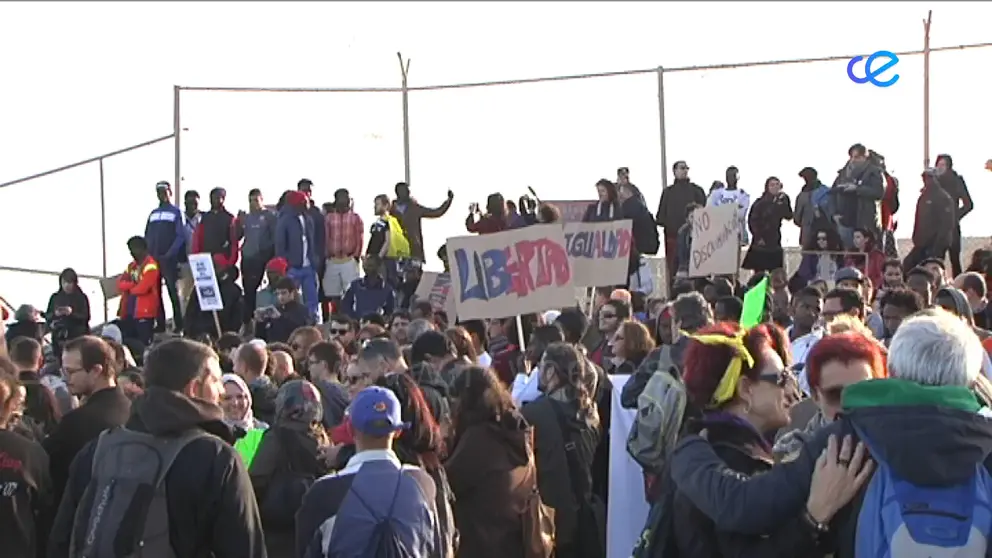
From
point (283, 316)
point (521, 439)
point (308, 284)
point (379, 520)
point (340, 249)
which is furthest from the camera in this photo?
point (340, 249)

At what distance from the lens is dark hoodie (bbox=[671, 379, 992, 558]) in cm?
396

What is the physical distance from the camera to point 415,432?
19.1 feet

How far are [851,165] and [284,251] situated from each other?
6.17m

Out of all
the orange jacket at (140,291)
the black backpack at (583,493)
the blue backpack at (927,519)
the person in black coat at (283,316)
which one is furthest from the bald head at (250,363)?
the orange jacket at (140,291)

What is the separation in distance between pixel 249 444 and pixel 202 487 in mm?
1443

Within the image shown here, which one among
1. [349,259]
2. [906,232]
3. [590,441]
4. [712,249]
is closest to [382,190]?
[349,259]

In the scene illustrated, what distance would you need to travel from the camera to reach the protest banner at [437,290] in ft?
→ 52.8

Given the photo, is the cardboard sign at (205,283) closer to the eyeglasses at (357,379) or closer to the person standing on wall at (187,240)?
the person standing on wall at (187,240)

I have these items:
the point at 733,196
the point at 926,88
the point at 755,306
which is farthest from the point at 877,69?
the point at 755,306

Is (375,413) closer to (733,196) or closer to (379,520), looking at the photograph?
(379,520)

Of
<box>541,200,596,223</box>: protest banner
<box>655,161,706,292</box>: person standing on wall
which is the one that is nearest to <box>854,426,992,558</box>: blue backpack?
<box>655,161,706,292</box>: person standing on wall

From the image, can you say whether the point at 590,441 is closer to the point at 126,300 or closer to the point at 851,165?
the point at 851,165

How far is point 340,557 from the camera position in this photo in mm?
5164

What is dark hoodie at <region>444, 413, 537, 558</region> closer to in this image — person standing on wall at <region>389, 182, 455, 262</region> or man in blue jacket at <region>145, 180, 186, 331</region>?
person standing on wall at <region>389, 182, 455, 262</region>
